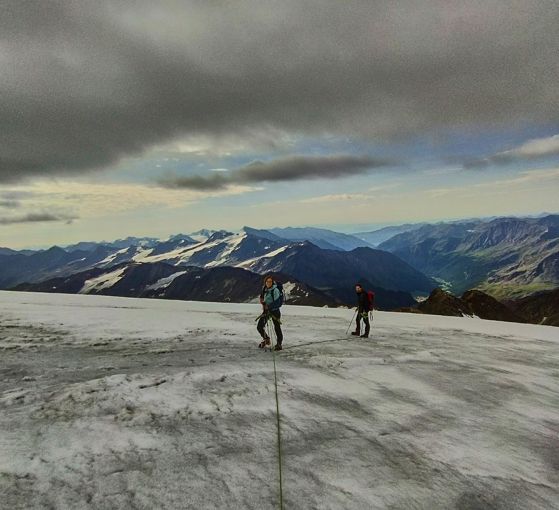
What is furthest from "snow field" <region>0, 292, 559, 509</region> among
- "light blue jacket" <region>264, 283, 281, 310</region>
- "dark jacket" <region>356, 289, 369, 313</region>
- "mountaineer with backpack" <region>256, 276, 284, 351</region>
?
"dark jacket" <region>356, 289, 369, 313</region>

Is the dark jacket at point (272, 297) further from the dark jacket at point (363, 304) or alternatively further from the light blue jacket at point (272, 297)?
the dark jacket at point (363, 304)

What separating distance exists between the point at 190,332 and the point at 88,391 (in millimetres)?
8398

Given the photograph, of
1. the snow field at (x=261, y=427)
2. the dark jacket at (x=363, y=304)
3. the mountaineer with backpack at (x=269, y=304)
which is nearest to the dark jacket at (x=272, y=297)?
the mountaineer with backpack at (x=269, y=304)

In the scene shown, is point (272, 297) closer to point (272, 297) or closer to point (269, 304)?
point (272, 297)

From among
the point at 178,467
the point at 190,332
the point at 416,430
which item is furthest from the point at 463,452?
the point at 190,332

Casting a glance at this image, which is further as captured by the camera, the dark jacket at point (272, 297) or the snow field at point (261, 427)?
the dark jacket at point (272, 297)

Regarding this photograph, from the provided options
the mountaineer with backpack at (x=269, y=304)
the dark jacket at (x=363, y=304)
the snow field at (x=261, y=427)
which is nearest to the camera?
the snow field at (x=261, y=427)

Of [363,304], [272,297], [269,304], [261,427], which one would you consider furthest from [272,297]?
[261,427]

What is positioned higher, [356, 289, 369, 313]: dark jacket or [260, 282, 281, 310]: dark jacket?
[260, 282, 281, 310]: dark jacket

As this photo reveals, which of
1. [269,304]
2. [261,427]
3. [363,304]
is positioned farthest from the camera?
[363,304]

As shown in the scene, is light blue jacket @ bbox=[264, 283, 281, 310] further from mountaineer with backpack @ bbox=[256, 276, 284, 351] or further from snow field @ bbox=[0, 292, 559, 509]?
snow field @ bbox=[0, 292, 559, 509]

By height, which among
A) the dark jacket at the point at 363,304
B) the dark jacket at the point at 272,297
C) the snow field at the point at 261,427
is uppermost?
the dark jacket at the point at 272,297

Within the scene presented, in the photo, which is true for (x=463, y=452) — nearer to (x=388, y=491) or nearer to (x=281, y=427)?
(x=388, y=491)

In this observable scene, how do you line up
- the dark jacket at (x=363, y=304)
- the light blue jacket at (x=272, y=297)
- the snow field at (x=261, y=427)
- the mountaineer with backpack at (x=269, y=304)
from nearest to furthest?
1. the snow field at (x=261, y=427)
2. the mountaineer with backpack at (x=269, y=304)
3. the light blue jacket at (x=272, y=297)
4. the dark jacket at (x=363, y=304)
